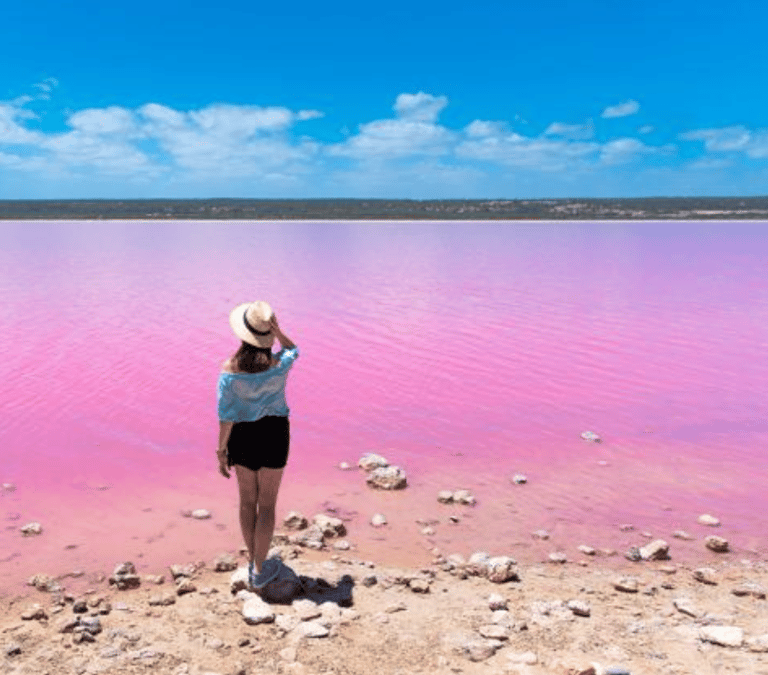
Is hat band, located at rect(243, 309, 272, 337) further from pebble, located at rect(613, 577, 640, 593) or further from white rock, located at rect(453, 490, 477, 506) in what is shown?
pebble, located at rect(613, 577, 640, 593)

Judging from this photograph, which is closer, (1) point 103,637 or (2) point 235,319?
(1) point 103,637

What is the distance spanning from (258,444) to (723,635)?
9.48ft

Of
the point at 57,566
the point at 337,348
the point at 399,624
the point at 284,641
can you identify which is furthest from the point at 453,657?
the point at 337,348

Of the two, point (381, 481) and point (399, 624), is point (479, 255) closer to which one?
point (381, 481)

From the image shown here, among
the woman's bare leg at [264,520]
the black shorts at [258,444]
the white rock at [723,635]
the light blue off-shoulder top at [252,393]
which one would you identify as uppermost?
the light blue off-shoulder top at [252,393]

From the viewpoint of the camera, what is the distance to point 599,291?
63.9 ft

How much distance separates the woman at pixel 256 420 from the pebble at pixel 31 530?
1.85 meters

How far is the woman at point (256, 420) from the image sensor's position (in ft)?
14.9

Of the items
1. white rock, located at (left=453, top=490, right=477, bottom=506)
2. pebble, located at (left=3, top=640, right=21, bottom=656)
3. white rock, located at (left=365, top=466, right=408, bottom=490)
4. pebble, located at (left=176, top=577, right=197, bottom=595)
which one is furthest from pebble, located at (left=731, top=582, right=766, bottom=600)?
pebble, located at (left=3, top=640, right=21, bottom=656)

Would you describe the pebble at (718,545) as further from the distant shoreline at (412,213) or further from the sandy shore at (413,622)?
the distant shoreline at (412,213)

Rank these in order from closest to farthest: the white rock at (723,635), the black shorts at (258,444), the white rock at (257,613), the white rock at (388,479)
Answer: the white rock at (723,635), the white rock at (257,613), the black shorts at (258,444), the white rock at (388,479)

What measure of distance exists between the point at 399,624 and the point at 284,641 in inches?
26.4

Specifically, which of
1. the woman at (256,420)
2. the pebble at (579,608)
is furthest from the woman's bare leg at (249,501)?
the pebble at (579,608)

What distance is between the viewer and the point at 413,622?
174 inches
